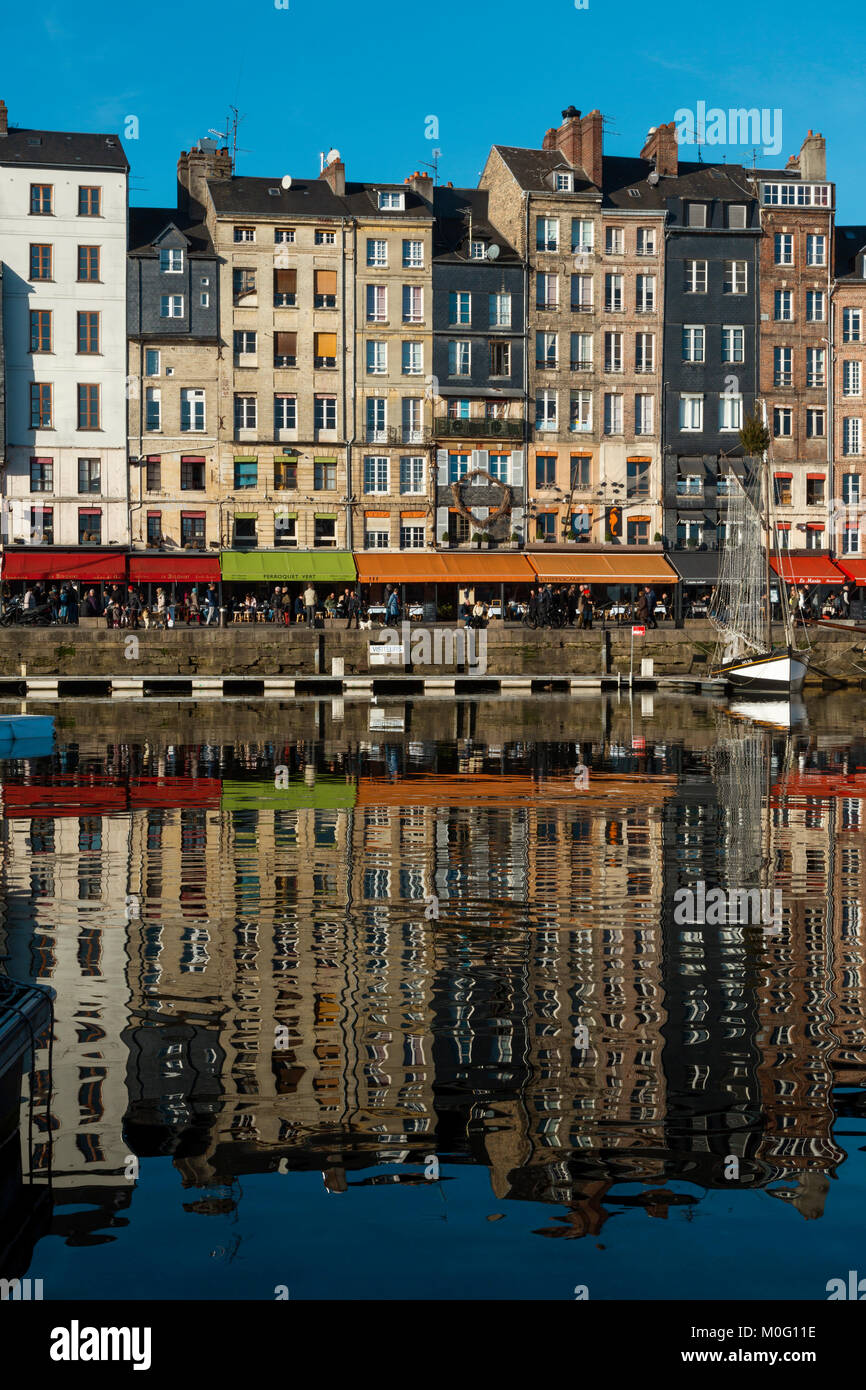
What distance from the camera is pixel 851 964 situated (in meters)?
14.6

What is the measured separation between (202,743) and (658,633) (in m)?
30.0

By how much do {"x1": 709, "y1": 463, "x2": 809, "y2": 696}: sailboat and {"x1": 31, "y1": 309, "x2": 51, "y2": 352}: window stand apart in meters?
30.0

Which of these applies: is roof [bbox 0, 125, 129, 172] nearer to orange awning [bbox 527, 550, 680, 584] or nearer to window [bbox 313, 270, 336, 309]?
window [bbox 313, 270, 336, 309]

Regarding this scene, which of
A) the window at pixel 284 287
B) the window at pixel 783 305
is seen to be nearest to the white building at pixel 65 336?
the window at pixel 284 287

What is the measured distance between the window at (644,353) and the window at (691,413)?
7.15 feet

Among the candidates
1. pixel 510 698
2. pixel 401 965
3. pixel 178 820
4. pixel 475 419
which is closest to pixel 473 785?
pixel 178 820

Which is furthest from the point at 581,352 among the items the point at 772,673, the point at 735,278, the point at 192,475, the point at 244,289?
the point at 772,673

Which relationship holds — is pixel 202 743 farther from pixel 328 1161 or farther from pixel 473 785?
pixel 328 1161

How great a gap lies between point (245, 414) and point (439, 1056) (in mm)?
60781

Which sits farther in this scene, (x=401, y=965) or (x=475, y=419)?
(x=475, y=419)

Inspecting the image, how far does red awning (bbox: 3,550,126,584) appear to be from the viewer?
64.7m

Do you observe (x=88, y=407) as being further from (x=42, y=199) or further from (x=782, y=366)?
(x=782, y=366)

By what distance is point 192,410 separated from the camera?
69438 mm

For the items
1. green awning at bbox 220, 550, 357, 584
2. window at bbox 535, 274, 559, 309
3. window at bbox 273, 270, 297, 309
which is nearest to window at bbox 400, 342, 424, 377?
window at bbox 273, 270, 297, 309
